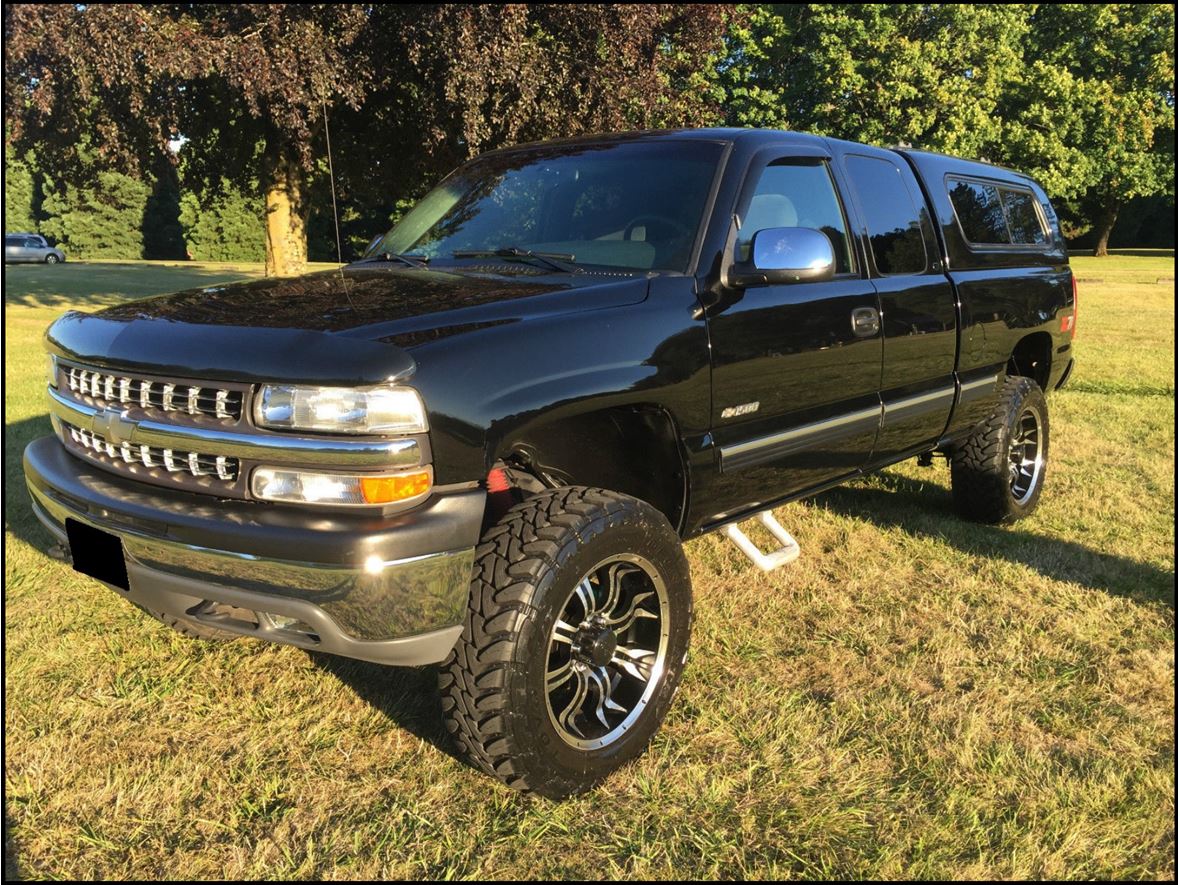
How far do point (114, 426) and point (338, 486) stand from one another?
2.53 feet

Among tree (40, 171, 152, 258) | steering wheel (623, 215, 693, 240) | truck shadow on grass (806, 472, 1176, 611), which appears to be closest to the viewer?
steering wheel (623, 215, 693, 240)

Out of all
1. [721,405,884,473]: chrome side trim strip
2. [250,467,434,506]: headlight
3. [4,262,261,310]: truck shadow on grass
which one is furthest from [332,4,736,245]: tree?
[250,467,434,506]: headlight

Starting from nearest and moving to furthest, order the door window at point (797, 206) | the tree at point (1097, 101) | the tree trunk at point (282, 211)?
1. the door window at point (797, 206)
2. the tree trunk at point (282, 211)
3. the tree at point (1097, 101)

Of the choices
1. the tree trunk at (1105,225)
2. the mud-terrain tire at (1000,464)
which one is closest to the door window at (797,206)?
the mud-terrain tire at (1000,464)

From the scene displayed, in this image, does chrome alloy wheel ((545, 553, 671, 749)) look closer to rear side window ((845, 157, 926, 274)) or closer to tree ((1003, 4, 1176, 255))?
rear side window ((845, 157, 926, 274))

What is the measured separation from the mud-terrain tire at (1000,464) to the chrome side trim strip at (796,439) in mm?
1307

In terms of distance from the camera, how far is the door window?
329 cm

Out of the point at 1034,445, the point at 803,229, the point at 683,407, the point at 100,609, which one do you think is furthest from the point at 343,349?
the point at 1034,445

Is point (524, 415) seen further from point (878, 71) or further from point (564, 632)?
point (878, 71)

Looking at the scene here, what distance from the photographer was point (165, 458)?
2.38m

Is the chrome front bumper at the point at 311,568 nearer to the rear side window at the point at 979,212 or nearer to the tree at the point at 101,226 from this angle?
the rear side window at the point at 979,212

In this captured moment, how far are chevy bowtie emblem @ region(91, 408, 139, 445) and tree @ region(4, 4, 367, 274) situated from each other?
8953 millimetres

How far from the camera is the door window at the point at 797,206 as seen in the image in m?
3.29

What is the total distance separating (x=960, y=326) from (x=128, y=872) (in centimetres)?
392
